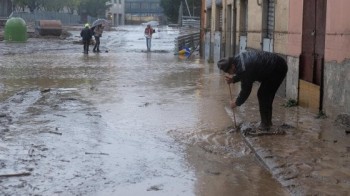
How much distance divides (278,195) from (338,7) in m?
4.60

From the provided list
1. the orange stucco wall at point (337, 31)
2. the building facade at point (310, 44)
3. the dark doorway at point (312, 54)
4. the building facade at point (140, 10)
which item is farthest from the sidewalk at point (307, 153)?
the building facade at point (140, 10)

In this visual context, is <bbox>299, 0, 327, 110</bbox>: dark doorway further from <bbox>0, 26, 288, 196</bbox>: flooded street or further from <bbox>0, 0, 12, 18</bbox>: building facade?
<bbox>0, 0, 12, 18</bbox>: building facade

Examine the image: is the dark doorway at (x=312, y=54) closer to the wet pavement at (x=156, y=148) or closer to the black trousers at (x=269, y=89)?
the wet pavement at (x=156, y=148)

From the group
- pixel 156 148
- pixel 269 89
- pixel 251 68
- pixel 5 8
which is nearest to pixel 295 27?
pixel 269 89

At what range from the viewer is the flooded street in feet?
19.1

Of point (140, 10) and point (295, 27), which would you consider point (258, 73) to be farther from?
point (140, 10)

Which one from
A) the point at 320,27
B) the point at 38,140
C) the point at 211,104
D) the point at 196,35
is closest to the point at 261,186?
the point at 38,140

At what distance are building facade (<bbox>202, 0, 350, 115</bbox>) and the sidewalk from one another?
0.52 meters

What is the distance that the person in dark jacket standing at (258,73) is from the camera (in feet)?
25.1

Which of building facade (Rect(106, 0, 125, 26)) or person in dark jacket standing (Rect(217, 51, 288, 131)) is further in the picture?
building facade (Rect(106, 0, 125, 26))

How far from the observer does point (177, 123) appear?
942 cm

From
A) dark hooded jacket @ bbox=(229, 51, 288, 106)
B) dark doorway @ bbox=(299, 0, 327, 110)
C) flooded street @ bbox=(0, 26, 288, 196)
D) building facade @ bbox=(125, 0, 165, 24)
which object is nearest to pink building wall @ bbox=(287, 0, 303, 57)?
dark doorway @ bbox=(299, 0, 327, 110)

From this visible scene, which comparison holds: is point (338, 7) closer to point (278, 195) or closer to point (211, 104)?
point (211, 104)

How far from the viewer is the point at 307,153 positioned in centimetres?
698
